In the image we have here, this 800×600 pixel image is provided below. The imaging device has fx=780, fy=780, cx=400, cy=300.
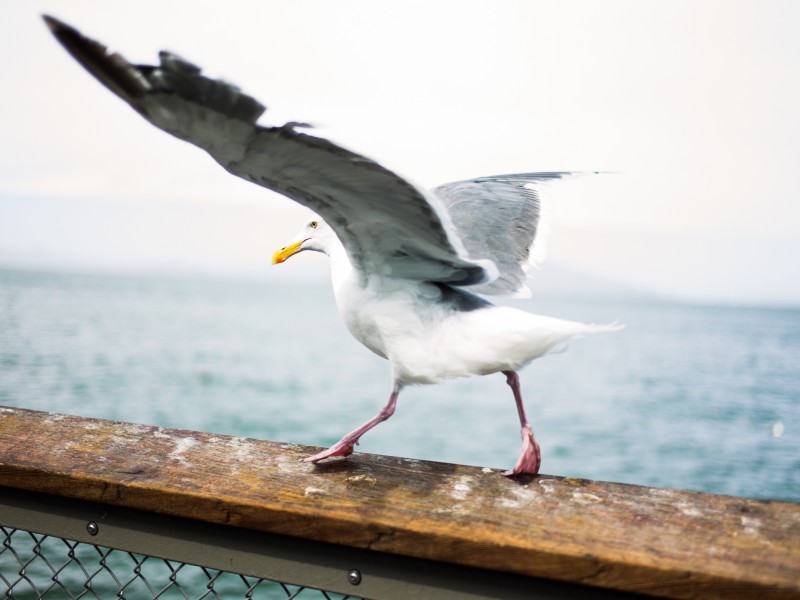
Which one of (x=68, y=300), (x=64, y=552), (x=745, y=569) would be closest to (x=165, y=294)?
(x=68, y=300)

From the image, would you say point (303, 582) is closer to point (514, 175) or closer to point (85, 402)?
point (514, 175)

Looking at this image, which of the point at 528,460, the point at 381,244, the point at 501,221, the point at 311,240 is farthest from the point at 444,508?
the point at 311,240

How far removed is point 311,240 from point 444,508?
3.38ft

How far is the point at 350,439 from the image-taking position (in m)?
1.56

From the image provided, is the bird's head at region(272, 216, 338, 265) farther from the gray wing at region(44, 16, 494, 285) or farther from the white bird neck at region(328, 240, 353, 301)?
the gray wing at region(44, 16, 494, 285)

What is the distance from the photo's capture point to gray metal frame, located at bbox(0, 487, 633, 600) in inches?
44.2

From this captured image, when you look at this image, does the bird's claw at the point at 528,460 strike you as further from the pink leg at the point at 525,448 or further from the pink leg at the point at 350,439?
the pink leg at the point at 350,439

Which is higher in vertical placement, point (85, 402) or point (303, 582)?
point (303, 582)

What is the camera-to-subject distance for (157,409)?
13.9m

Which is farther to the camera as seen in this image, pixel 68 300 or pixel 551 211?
pixel 68 300

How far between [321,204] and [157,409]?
13.3 metres

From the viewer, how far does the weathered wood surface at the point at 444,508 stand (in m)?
1.04

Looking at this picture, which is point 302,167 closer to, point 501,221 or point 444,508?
point 444,508

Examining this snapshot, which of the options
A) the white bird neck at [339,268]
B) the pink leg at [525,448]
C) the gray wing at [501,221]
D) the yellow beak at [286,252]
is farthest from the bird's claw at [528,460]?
the yellow beak at [286,252]
